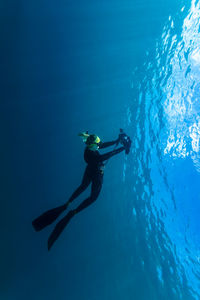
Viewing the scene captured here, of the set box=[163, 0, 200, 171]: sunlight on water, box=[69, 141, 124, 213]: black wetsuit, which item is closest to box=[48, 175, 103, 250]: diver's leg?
box=[69, 141, 124, 213]: black wetsuit

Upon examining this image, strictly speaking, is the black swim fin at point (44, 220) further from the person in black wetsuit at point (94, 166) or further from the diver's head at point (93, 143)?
the diver's head at point (93, 143)

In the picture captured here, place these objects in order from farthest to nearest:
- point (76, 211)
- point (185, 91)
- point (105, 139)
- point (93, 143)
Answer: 1. point (105, 139)
2. point (185, 91)
3. point (93, 143)
4. point (76, 211)

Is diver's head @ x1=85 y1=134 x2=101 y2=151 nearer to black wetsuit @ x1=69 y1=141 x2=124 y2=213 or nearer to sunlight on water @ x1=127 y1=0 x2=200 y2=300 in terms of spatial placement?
black wetsuit @ x1=69 y1=141 x2=124 y2=213

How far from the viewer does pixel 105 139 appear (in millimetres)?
14125

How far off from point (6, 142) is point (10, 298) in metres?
12.8

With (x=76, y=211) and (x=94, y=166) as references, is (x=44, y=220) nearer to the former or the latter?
(x=76, y=211)

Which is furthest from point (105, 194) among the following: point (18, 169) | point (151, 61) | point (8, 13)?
point (8, 13)

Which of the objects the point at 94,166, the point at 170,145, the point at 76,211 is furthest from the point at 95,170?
the point at 170,145

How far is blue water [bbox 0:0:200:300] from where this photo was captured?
12.6m

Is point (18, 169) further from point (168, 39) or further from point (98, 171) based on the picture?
point (168, 39)

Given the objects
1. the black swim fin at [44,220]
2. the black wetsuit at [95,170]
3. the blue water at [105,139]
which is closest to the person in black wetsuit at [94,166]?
the black wetsuit at [95,170]

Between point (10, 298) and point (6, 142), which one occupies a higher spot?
point (6, 142)

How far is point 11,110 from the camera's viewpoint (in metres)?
→ 14.8

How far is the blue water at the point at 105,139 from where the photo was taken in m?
12.6
